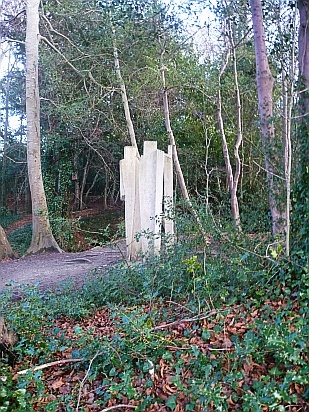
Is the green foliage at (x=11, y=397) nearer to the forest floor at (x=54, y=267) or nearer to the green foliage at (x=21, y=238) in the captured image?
the forest floor at (x=54, y=267)

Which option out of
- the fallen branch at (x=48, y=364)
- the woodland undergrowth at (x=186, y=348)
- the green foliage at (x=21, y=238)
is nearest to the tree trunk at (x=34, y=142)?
the green foliage at (x=21, y=238)

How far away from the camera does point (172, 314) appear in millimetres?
4184

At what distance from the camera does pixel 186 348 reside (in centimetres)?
336

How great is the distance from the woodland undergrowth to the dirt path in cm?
263

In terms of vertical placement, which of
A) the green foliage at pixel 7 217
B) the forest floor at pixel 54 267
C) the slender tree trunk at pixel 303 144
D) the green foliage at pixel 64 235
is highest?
the slender tree trunk at pixel 303 144

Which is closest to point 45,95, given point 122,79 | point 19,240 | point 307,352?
point 122,79

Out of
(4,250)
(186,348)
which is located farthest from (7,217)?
(186,348)

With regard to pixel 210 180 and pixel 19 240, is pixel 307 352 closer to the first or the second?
pixel 210 180

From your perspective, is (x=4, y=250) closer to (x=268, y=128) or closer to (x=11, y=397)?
(x=268, y=128)

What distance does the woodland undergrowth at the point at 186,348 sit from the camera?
2.85 meters

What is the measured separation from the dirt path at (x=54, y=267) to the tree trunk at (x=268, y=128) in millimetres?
3143

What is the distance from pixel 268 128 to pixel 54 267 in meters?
5.77

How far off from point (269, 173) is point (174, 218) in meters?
2.42

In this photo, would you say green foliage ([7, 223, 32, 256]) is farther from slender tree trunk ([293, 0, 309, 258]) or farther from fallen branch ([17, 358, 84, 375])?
slender tree trunk ([293, 0, 309, 258])
